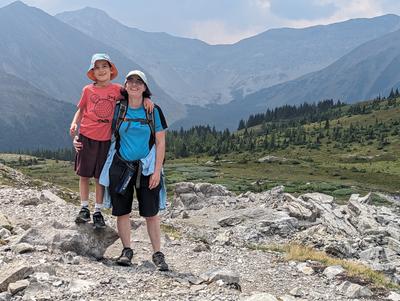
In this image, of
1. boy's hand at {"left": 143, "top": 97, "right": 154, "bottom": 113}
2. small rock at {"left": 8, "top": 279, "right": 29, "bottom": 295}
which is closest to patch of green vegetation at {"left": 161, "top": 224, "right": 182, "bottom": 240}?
boy's hand at {"left": 143, "top": 97, "right": 154, "bottom": 113}

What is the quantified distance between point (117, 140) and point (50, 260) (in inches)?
120

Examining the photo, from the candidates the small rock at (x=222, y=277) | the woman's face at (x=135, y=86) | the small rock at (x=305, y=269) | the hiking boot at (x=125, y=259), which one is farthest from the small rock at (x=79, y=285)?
the small rock at (x=305, y=269)

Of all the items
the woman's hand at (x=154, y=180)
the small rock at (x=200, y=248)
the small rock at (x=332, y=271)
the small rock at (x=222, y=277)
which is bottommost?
the small rock at (x=332, y=271)

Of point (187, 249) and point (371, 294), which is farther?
point (187, 249)

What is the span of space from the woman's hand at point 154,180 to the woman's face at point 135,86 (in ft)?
5.80

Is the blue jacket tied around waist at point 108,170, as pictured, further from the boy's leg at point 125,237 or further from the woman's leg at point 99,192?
the boy's leg at point 125,237

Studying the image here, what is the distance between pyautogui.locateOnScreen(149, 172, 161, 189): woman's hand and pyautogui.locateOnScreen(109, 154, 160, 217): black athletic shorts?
0.49 ft

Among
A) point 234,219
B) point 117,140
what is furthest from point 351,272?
point 234,219

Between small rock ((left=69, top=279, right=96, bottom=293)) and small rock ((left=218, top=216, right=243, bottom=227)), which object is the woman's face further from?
small rock ((left=218, top=216, right=243, bottom=227))

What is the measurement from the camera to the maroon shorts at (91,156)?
11.3 metres

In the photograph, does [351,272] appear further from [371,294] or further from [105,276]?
[105,276]

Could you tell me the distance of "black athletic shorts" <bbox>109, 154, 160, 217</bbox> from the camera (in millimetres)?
10781

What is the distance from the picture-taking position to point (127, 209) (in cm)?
1114

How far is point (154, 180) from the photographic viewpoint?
1064cm
